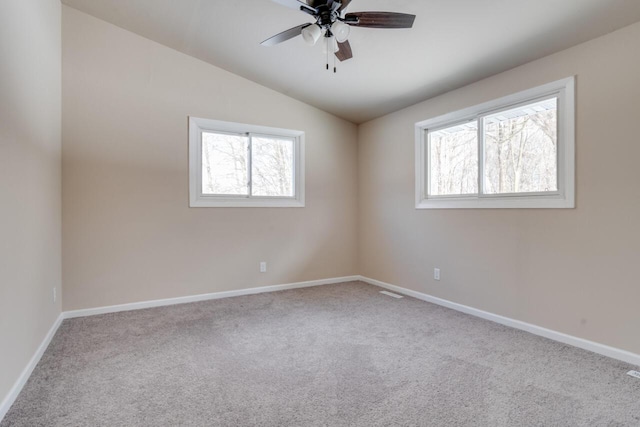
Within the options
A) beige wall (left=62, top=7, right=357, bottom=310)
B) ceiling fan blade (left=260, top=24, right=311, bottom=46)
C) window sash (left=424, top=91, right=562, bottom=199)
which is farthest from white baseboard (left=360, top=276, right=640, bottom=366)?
ceiling fan blade (left=260, top=24, right=311, bottom=46)

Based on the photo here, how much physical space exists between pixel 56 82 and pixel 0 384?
2.69 metres

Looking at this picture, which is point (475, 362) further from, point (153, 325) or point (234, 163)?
point (234, 163)

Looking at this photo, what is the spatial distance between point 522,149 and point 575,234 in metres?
0.91

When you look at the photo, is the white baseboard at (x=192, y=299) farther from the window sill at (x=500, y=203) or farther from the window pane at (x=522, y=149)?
the window pane at (x=522, y=149)

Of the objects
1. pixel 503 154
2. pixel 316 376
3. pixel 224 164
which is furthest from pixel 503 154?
pixel 224 164

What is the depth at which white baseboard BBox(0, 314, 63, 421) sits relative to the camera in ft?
5.68

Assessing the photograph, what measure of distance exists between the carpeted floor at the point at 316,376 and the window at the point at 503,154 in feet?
4.14

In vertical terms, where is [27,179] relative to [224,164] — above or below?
below

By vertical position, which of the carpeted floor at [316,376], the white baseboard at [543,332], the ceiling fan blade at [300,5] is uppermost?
the ceiling fan blade at [300,5]

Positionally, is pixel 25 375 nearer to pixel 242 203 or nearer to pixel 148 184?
pixel 148 184

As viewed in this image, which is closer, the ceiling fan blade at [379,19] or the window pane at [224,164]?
the ceiling fan blade at [379,19]

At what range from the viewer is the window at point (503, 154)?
8.98 feet

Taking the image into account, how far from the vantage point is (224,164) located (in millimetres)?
4184

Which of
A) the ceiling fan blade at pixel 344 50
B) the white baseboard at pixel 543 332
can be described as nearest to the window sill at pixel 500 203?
the white baseboard at pixel 543 332
